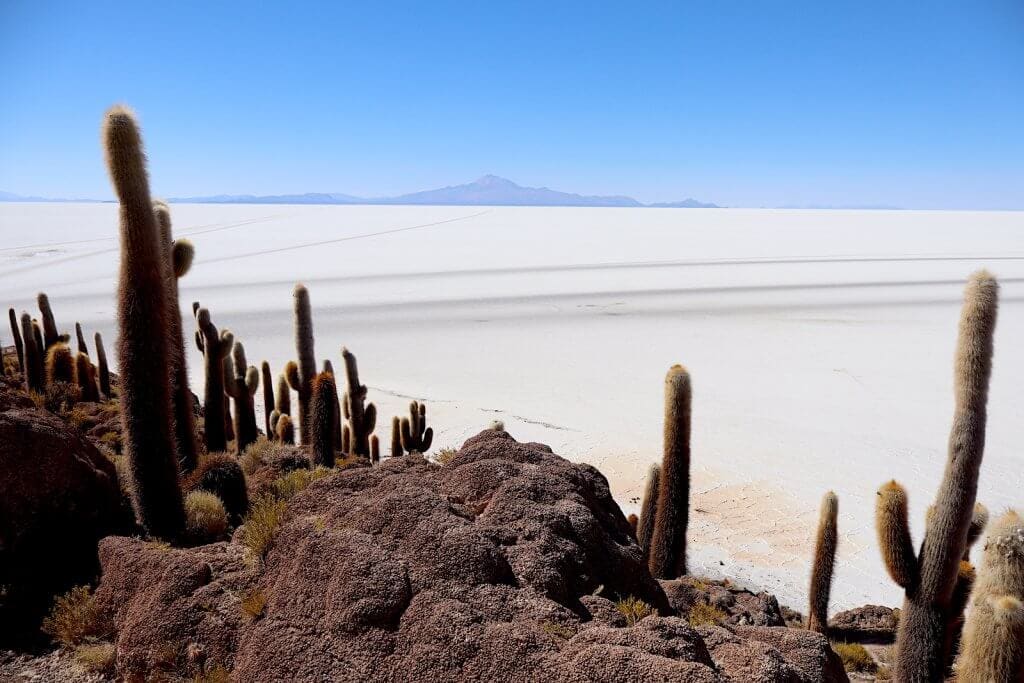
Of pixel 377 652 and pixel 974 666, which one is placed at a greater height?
pixel 377 652

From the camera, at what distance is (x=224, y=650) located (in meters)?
3.58

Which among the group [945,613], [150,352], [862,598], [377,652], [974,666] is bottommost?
[862,598]

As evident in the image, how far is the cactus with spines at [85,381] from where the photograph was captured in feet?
33.9

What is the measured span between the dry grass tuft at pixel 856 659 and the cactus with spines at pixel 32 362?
38.2 feet

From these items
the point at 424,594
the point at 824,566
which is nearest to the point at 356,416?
the point at 824,566

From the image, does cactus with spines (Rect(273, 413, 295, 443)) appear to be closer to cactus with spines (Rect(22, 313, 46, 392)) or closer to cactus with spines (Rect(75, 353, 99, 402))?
cactus with spines (Rect(75, 353, 99, 402))

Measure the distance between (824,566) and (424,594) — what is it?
5485 mm

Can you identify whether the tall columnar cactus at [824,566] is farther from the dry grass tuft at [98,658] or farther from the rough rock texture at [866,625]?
the dry grass tuft at [98,658]

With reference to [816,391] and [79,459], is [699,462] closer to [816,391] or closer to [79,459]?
[816,391]

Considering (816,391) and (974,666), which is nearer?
(974,666)

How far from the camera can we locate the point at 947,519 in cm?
554

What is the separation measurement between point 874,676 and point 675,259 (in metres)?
46.0

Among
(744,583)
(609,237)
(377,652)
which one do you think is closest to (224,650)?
(377,652)

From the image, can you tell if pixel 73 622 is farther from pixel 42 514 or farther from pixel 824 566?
pixel 824 566
